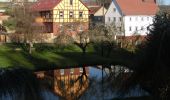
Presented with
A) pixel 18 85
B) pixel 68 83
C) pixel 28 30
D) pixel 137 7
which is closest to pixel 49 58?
pixel 28 30

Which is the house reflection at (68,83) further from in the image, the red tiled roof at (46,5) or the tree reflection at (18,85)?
the red tiled roof at (46,5)

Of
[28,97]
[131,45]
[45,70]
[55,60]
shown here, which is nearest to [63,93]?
[28,97]

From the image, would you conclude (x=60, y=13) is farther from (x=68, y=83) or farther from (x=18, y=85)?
(x=18, y=85)

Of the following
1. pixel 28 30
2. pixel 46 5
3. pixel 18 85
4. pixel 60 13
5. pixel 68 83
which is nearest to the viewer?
pixel 18 85

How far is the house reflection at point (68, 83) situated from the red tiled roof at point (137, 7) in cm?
3364

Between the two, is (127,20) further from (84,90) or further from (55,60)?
(84,90)

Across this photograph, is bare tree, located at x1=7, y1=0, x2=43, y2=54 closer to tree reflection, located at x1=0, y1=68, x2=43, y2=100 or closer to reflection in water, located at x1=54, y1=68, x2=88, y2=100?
reflection in water, located at x1=54, y1=68, x2=88, y2=100

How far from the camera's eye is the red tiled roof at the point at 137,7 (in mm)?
61656

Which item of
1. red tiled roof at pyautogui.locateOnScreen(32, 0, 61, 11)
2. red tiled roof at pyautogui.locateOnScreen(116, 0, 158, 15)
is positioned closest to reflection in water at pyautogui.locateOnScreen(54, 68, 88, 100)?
red tiled roof at pyautogui.locateOnScreen(32, 0, 61, 11)

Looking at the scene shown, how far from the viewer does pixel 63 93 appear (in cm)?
1969

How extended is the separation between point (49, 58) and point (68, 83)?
38.3 feet

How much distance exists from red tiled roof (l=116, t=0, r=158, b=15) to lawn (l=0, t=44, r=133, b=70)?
22.7 m

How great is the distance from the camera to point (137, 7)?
63094mm

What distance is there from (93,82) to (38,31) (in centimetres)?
1544
